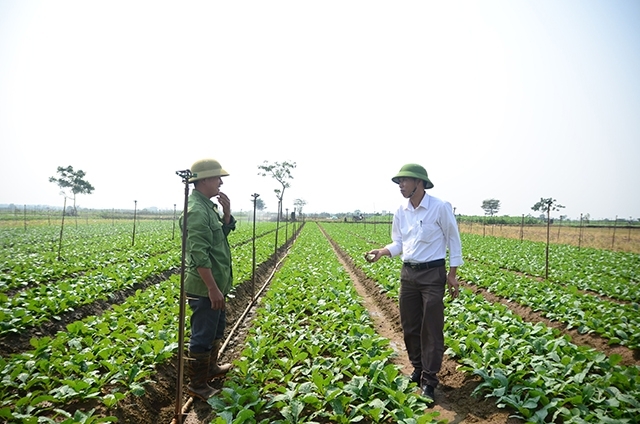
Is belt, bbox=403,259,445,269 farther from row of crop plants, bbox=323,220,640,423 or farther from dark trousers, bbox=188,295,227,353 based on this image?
dark trousers, bbox=188,295,227,353

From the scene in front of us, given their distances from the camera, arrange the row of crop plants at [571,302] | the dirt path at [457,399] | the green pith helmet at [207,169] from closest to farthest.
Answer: the dirt path at [457,399], the green pith helmet at [207,169], the row of crop plants at [571,302]

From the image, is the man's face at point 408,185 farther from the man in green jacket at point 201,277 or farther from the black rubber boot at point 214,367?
the black rubber boot at point 214,367

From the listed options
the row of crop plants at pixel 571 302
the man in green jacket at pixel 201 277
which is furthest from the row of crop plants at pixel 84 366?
the row of crop plants at pixel 571 302

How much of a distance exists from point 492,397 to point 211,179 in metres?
3.96

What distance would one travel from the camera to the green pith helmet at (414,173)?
391 centimetres

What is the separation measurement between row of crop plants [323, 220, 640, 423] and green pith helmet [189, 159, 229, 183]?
3719 millimetres

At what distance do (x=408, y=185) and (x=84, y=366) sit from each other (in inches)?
166

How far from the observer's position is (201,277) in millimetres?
3549

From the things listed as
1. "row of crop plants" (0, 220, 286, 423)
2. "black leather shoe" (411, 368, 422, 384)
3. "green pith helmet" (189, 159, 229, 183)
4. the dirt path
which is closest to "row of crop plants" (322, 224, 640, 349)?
the dirt path

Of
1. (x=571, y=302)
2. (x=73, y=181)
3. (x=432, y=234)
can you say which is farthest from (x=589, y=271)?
(x=73, y=181)

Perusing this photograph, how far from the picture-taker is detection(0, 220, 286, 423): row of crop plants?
310 cm

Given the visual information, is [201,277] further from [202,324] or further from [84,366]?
[84,366]

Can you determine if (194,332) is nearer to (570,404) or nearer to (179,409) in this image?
(179,409)

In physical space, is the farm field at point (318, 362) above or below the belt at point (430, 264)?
below
